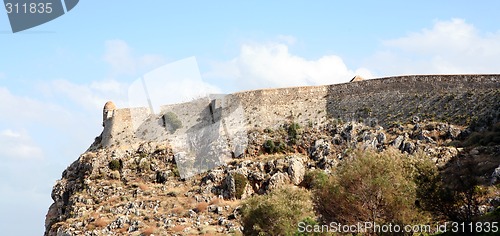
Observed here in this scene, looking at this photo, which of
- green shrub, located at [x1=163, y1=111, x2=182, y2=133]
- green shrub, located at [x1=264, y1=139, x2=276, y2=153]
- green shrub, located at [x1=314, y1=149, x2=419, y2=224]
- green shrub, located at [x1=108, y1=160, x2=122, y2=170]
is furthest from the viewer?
green shrub, located at [x1=163, y1=111, x2=182, y2=133]

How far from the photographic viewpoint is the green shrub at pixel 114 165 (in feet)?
201

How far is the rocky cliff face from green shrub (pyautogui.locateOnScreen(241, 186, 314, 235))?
255 inches


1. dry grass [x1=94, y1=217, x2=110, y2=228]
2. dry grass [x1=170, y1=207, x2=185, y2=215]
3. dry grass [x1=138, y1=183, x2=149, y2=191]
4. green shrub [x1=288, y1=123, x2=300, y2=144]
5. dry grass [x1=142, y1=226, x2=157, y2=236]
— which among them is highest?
green shrub [x1=288, y1=123, x2=300, y2=144]

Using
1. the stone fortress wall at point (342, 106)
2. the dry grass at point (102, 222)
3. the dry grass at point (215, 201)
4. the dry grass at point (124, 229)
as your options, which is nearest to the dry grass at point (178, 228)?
the dry grass at point (215, 201)

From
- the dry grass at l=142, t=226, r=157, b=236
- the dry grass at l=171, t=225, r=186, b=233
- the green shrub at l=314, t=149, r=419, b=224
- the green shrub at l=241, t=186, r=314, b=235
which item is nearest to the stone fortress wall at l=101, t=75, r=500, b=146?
the dry grass at l=171, t=225, r=186, b=233

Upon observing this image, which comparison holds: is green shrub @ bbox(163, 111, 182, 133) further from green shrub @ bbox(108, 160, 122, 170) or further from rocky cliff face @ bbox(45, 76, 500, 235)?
green shrub @ bbox(108, 160, 122, 170)

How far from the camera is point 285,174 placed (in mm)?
53844

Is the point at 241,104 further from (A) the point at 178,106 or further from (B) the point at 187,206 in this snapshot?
(B) the point at 187,206

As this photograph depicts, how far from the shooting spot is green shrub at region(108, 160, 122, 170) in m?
61.3

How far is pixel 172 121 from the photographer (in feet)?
216

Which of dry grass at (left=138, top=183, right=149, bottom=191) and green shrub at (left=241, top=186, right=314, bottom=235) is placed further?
dry grass at (left=138, top=183, right=149, bottom=191)

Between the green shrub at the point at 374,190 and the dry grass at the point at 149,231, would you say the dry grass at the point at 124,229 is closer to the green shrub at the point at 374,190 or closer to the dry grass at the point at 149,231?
the dry grass at the point at 149,231

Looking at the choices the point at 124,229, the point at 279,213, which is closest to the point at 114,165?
the point at 124,229

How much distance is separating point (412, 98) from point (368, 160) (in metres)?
27.5
